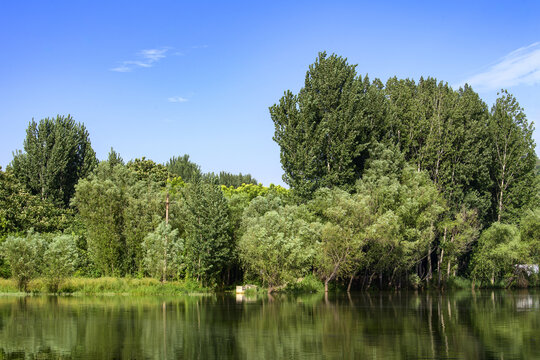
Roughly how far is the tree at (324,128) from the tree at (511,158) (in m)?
22.6

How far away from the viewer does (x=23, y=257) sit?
55.2 m

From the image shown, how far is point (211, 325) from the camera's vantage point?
32812 mm

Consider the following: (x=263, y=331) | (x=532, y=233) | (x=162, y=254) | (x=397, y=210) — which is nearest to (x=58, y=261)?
(x=162, y=254)

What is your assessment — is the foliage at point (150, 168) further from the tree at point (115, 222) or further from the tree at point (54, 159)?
the tree at point (115, 222)

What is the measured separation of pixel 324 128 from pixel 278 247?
1893 cm

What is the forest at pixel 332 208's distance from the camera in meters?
62.6

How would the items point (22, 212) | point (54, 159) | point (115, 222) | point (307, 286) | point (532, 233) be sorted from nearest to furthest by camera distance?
point (307, 286) < point (115, 222) < point (22, 212) < point (532, 233) < point (54, 159)

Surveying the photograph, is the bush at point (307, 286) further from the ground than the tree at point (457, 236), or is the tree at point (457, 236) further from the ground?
the tree at point (457, 236)

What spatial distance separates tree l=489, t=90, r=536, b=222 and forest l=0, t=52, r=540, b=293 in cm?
21

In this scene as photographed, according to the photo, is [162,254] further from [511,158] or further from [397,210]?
[511,158]

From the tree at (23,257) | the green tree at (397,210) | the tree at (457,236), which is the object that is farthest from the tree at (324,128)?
the tree at (23,257)

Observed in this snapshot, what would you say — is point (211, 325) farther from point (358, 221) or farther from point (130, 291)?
point (358, 221)

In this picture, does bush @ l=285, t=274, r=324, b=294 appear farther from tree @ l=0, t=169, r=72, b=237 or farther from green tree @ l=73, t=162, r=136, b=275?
tree @ l=0, t=169, r=72, b=237

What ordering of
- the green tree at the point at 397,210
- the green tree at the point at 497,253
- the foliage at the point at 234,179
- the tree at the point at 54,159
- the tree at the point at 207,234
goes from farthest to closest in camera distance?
the foliage at the point at 234,179
the tree at the point at 54,159
the green tree at the point at 497,253
the green tree at the point at 397,210
the tree at the point at 207,234
